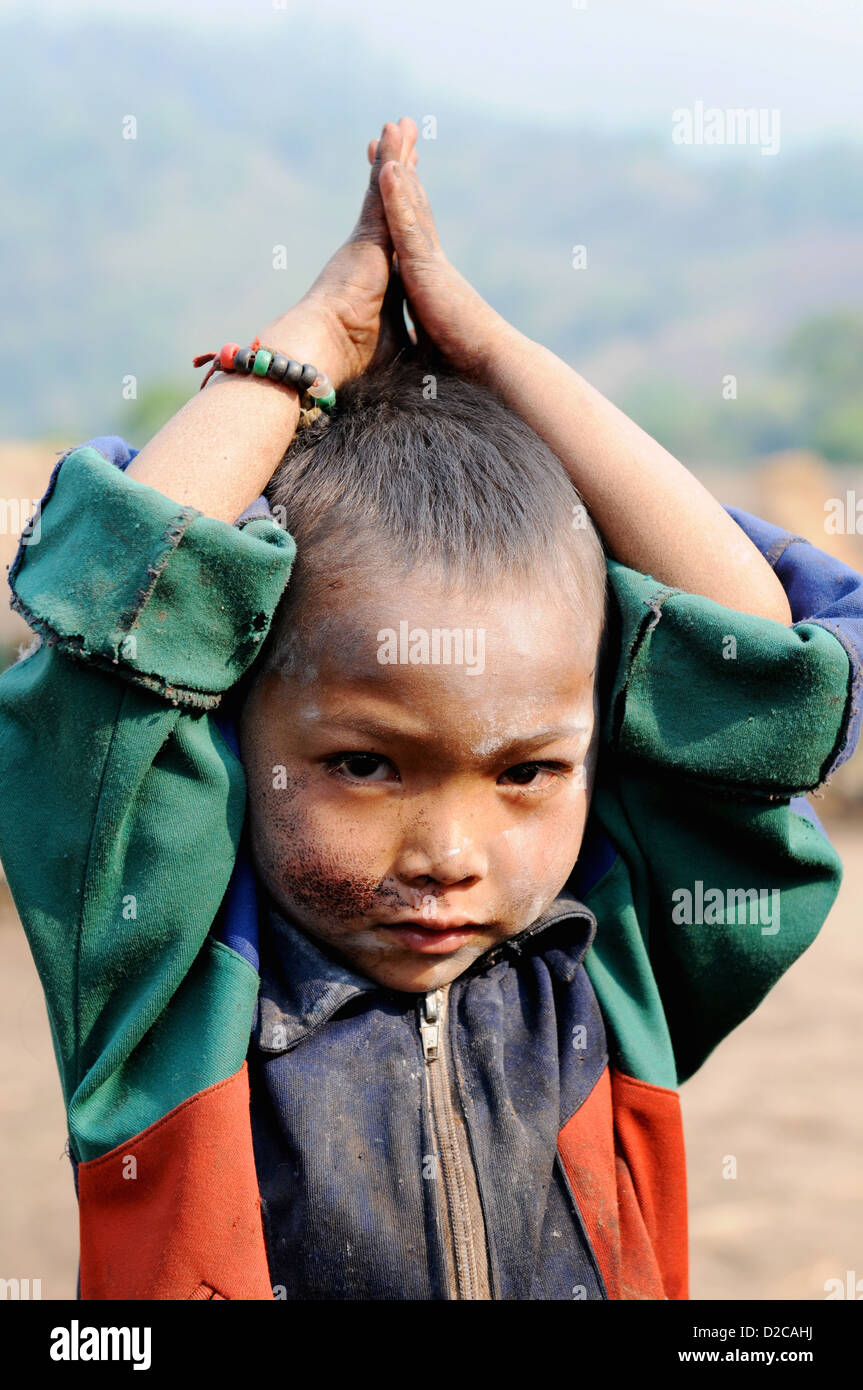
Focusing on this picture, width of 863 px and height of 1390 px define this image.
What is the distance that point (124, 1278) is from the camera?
1.64 metres

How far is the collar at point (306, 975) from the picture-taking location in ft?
5.63

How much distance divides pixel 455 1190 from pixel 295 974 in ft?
1.13

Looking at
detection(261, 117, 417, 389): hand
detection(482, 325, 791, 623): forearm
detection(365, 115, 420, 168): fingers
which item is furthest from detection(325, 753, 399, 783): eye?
detection(365, 115, 420, 168): fingers

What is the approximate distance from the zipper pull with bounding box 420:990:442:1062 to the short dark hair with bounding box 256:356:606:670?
1.66 feet

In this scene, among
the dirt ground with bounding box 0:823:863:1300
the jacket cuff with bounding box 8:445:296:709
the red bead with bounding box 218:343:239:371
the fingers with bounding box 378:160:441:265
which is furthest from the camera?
the dirt ground with bounding box 0:823:863:1300

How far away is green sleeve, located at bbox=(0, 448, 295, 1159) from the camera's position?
63.3 inches

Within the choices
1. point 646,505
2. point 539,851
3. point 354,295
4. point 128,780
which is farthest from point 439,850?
point 354,295

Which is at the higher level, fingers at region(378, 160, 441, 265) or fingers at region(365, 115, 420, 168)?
fingers at region(365, 115, 420, 168)

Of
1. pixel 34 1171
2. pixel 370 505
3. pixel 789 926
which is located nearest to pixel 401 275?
pixel 370 505

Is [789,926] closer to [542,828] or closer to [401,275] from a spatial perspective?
[542,828]

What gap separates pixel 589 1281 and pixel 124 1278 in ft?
1.97

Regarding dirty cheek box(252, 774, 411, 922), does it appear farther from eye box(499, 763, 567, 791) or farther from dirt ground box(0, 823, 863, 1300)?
dirt ground box(0, 823, 863, 1300)

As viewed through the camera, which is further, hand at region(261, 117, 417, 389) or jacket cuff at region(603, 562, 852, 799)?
hand at region(261, 117, 417, 389)

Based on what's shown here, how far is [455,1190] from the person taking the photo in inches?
66.4
